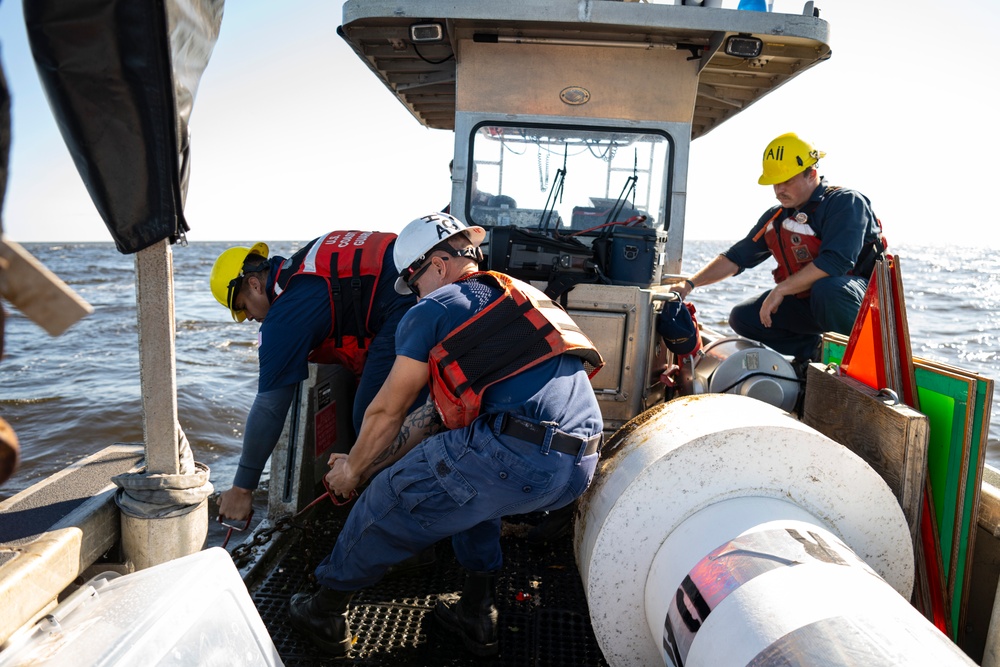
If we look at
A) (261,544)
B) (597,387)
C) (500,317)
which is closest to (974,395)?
(500,317)

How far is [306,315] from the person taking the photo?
3.25 metres

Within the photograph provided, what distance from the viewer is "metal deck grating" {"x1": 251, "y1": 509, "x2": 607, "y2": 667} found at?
269cm

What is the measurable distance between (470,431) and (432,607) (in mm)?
1054

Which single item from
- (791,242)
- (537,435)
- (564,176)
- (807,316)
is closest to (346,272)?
(537,435)

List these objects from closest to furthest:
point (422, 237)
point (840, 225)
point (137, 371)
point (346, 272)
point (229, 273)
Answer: point (422, 237) → point (346, 272) → point (229, 273) → point (840, 225) → point (137, 371)

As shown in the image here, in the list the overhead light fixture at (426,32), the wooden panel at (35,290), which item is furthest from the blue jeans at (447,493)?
the overhead light fixture at (426,32)

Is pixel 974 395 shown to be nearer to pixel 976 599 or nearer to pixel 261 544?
pixel 976 599

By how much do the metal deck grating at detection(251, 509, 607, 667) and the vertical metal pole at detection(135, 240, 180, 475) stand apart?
3.13 feet

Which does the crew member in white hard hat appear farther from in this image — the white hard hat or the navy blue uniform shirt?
the navy blue uniform shirt

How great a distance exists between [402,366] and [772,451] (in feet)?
4.16

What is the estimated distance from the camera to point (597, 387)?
3824 mm

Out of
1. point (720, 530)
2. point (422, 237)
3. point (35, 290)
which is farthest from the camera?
point (422, 237)

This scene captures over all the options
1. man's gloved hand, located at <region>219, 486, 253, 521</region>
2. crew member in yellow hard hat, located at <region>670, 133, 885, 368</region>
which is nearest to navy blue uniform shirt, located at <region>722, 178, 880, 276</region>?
crew member in yellow hard hat, located at <region>670, 133, 885, 368</region>

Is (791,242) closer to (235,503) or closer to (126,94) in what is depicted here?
(235,503)
